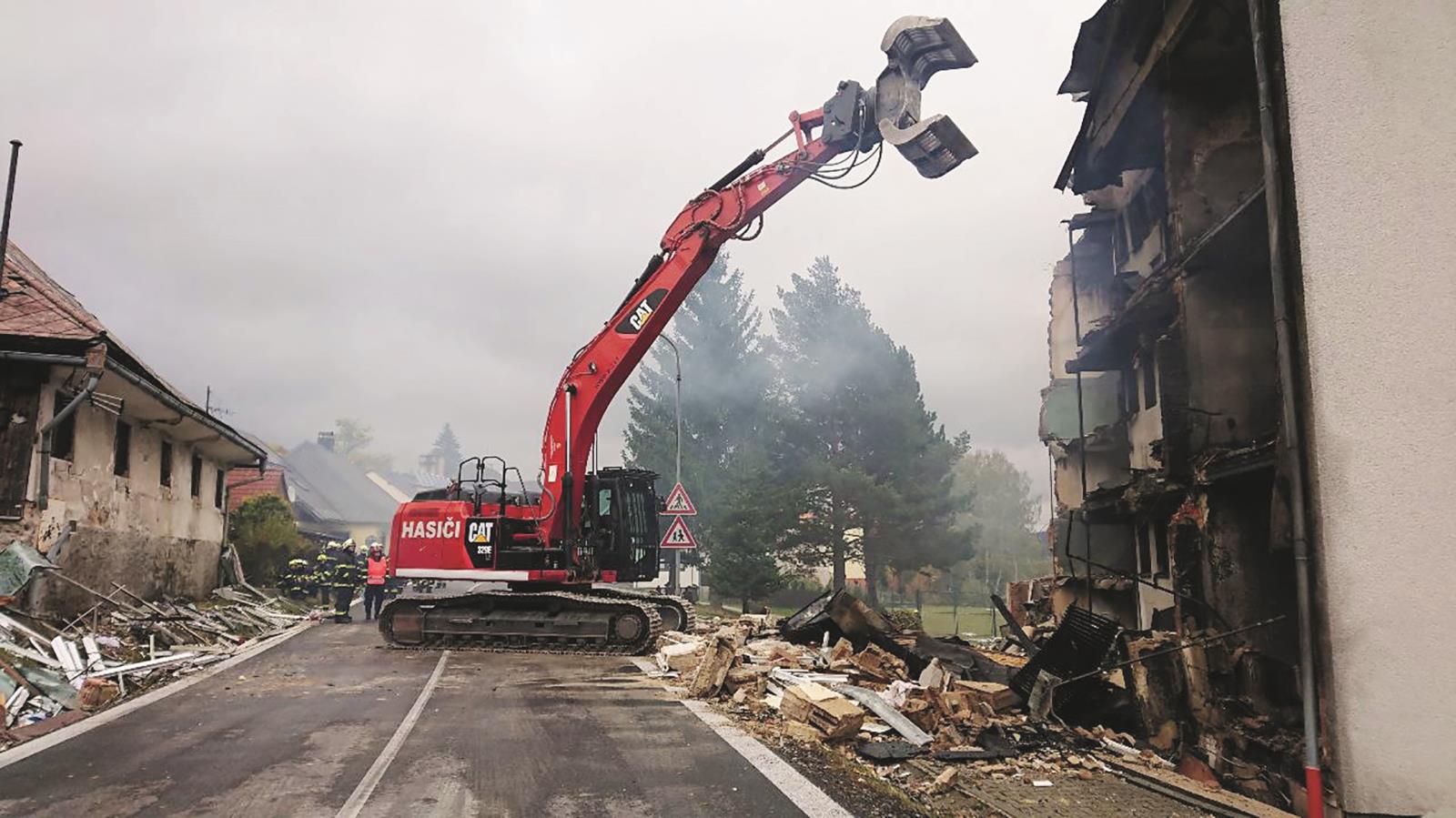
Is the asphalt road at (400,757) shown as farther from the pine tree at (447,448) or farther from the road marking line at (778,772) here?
the pine tree at (447,448)

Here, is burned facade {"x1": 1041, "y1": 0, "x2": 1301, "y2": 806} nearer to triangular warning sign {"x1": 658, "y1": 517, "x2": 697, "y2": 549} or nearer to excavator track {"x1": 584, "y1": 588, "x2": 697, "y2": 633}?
excavator track {"x1": 584, "y1": 588, "x2": 697, "y2": 633}

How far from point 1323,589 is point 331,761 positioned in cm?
647

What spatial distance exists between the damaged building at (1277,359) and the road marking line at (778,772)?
8.97 feet

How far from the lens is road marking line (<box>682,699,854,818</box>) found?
17.9 ft

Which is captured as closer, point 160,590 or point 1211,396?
point 1211,396

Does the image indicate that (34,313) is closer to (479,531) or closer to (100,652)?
(100,652)

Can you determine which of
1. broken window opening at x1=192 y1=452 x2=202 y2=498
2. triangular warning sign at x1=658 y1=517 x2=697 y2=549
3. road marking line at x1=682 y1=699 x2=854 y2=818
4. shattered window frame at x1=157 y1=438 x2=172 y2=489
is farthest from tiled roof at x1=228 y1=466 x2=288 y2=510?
road marking line at x1=682 y1=699 x2=854 y2=818

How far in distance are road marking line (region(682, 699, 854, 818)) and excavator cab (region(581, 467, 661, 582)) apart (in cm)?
633

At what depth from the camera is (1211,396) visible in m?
9.73

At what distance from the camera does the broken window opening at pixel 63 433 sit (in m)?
A: 13.6

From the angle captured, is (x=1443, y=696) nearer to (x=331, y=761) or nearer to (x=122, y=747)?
(x=331, y=761)

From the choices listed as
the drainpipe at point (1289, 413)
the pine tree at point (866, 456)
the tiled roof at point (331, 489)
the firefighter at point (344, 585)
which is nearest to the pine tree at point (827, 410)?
the pine tree at point (866, 456)

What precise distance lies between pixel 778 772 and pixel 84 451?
13.4 meters

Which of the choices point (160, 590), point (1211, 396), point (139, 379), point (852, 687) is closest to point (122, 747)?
point (852, 687)
